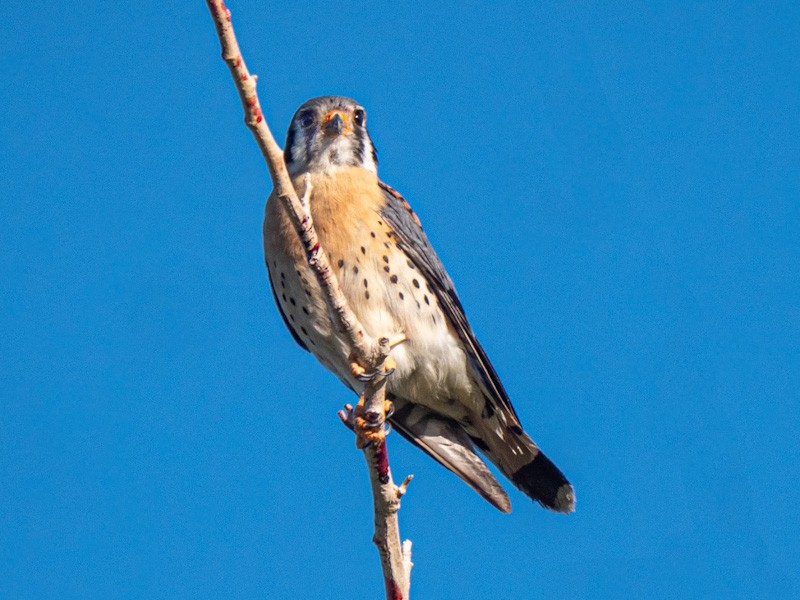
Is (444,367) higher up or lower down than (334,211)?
lower down

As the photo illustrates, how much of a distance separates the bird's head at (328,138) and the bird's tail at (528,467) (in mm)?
1361

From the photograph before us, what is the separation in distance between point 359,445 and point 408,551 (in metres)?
0.40

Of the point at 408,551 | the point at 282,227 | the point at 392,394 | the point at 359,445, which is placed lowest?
the point at 408,551

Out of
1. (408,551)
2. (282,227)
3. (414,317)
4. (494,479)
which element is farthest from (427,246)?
(408,551)

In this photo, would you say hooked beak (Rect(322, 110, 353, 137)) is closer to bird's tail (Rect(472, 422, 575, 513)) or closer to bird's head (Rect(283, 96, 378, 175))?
bird's head (Rect(283, 96, 378, 175))

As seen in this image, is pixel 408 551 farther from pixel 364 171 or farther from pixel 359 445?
pixel 364 171

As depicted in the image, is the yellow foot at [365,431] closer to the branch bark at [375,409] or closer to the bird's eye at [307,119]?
the branch bark at [375,409]

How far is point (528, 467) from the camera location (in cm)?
473

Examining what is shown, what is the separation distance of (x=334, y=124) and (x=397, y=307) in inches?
36.6

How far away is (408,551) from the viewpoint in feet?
12.1

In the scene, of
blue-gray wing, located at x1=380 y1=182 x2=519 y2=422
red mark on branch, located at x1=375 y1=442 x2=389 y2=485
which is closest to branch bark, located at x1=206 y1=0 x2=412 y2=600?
red mark on branch, located at x1=375 y1=442 x2=389 y2=485

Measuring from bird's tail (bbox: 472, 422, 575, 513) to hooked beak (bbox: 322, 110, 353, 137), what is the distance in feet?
4.91

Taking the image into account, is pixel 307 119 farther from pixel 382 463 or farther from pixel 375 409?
pixel 382 463

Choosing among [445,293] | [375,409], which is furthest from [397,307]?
[375,409]
